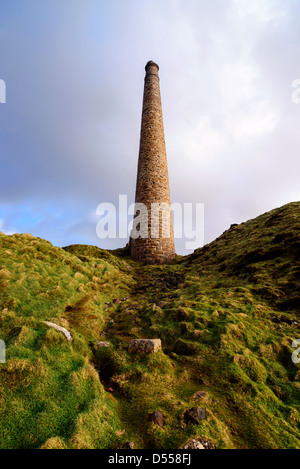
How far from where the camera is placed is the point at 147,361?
6191 mm

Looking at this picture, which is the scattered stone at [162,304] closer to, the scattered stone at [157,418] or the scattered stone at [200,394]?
the scattered stone at [200,394]

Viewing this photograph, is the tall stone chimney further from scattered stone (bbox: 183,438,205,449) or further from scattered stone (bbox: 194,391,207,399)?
scattered stone (bbox: 183,438,205,449)

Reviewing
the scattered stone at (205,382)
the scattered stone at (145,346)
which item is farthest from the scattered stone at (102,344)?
the scattered stone at (205,382)

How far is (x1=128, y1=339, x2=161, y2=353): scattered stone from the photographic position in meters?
6.59

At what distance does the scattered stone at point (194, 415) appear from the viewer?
433cm

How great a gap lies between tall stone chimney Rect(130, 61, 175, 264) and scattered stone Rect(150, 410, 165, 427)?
18335 millimetres

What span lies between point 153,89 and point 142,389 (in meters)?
32.7

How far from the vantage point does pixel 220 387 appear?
17.5 ft

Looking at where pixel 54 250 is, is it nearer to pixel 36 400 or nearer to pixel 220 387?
pixel 36 400

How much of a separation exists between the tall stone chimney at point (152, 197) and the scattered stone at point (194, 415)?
18324mm

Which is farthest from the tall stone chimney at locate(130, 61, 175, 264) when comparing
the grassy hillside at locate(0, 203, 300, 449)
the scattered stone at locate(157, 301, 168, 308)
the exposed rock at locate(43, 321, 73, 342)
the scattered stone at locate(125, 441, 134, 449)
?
the scattered stone at locate(125, 441, 134, 449)

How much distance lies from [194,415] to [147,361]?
1981 millimetres

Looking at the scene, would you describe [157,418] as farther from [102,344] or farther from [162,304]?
[162,304]
